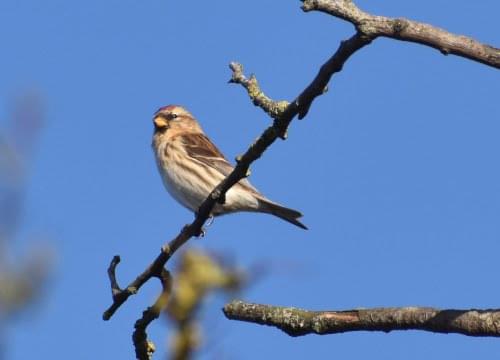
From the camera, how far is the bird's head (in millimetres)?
12289

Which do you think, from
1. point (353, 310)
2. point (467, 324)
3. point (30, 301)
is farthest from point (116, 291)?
point (30, 301)

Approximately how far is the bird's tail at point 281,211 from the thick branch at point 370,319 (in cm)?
535

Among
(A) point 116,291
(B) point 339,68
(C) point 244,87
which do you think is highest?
(C) point 244,87

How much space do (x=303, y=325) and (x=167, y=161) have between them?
660 centimetres

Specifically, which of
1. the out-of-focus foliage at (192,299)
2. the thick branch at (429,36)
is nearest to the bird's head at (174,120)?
the thick branch at (429,36)

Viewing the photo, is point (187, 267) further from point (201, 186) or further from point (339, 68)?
point (201, 186)

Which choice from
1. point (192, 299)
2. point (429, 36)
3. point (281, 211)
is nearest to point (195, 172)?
point (281, 211)

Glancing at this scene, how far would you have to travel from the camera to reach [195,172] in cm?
1093

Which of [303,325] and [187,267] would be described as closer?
[187,267]

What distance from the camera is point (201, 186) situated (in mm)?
10758

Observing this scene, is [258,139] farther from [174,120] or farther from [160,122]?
[174,120]

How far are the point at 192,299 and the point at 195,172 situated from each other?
9.83 meters

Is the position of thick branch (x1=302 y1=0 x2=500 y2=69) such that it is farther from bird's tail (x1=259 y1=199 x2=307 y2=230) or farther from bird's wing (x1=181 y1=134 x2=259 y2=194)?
bird's wing (x1=181 y1=134 x2=259 y2=194)

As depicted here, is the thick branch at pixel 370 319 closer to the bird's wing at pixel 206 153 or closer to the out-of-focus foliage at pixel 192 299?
the out-of-focus foliage at pixel 192 299
